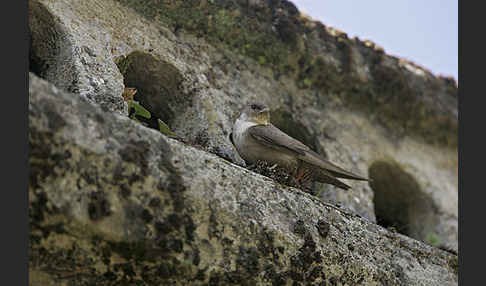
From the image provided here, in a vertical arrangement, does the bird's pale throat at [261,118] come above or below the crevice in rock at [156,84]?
above

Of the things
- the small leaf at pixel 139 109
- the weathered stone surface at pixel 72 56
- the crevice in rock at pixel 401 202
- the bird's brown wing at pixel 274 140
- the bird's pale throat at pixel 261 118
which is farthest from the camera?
the crevice in rock at pixel 401 202

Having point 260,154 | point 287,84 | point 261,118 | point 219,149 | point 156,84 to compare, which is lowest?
point 219,149

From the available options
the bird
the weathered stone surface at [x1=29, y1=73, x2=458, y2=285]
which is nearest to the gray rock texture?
the weathered stone surface at [x1=29, y1=73, x2=458, y2=285]

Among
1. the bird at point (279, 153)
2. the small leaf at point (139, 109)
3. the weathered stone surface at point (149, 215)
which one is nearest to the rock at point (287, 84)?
the small leaf at point (139, 109)

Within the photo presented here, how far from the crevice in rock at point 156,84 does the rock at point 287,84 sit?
0.01 m

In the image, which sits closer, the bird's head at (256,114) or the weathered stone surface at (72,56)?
the weathered stone surface at (72,56)

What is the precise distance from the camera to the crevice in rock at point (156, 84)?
498cm

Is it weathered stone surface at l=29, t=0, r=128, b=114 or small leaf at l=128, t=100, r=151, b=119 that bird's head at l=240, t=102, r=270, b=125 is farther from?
weathered stone surface at l=29, t=0, r=128, b=114

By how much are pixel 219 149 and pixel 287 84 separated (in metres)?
1.82

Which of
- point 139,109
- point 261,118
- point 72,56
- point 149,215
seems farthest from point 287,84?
point 149,215

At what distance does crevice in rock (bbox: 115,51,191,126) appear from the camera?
498cm

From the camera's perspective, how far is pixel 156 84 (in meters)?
5.18

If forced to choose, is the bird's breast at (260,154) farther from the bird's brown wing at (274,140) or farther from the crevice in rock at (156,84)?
the crevice in rock at (156,84)

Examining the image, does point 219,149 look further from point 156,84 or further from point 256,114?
point 156,84
